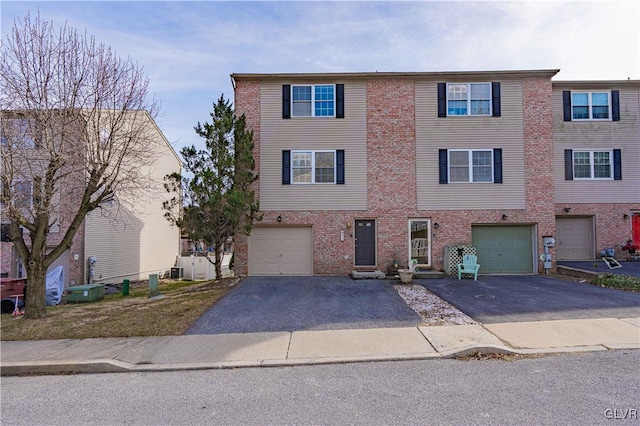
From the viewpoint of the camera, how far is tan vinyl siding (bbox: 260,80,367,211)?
14.7 metres

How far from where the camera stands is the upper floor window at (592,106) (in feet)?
55.8

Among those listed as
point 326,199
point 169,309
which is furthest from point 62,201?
point 326,199

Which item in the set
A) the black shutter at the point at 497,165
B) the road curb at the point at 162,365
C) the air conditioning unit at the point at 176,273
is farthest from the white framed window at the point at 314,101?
the air conditioning unit at the point at 176,273

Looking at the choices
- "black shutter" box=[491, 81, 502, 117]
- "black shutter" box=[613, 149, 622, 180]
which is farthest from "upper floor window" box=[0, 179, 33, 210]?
"black shutter" box=[613, 149, 622, 180]

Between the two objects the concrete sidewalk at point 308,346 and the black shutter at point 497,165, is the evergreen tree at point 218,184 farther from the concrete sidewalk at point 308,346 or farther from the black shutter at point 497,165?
the black shutter at point 497,165

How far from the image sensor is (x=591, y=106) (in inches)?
674

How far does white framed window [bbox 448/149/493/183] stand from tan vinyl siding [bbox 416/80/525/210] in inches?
8.2

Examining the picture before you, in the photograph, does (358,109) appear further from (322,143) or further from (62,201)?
(62,201)

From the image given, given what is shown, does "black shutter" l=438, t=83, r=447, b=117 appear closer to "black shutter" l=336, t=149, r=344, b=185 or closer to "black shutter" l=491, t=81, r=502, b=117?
"black shutter" l=491, t=81, r=502, b=117

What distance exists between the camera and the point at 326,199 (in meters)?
14.7

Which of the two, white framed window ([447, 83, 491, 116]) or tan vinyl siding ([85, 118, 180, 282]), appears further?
tan vinyl siding ([85, 118, 180, 282])

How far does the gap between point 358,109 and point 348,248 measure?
5.65 metres

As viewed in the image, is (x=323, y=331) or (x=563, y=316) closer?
(x=323, y=331)

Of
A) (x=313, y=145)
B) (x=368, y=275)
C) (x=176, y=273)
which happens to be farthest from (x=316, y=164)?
(x=176, y=273)
